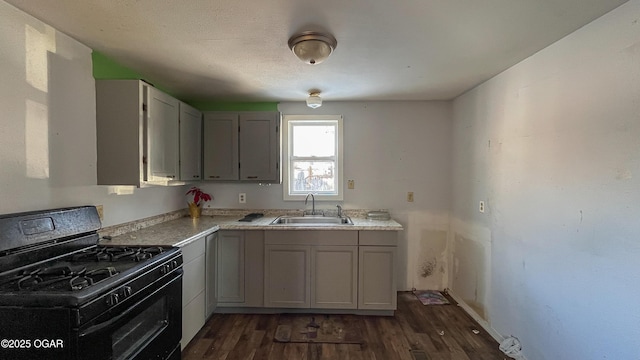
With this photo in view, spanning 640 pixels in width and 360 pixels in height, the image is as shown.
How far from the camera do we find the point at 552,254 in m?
1.82

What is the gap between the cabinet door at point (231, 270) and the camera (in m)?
2.76

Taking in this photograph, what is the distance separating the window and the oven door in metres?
1.83

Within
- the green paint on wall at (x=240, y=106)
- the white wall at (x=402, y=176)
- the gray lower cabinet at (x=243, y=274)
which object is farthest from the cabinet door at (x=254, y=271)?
the green paint on wall at (x=240, y=106)

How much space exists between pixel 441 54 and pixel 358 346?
233 centimetres

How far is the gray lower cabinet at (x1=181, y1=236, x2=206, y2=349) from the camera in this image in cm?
219

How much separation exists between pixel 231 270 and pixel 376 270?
1.40 meters

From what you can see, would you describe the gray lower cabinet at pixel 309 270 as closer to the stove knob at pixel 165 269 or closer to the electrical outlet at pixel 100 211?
the stove knob at pixel 165 269

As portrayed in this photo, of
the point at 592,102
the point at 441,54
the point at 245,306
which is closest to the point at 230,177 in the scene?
the point at 245,306

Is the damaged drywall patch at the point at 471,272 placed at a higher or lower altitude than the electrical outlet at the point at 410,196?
lower

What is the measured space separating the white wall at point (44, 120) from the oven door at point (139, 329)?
33.6 inches

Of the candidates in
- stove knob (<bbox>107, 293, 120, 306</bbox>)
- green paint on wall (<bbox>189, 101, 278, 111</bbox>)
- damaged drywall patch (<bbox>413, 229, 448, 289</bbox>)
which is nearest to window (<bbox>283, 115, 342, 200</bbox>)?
green paint on wall (<bbox>189, 101, 278, 111</bbox>)

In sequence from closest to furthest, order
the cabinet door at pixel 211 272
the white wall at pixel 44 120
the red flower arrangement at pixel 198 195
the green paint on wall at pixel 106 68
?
the white wall at pixel 44 120
the green paint on wall at pixel 106 68
the cabinet door at pixel 211 272
the red flower arrangement at pixel 198 195

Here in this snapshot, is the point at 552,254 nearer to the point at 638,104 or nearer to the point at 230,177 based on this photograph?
the point at 638,104

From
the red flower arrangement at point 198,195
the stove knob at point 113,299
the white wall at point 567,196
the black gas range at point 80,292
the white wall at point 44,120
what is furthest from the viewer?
the red flower arrangement at point 198,195
